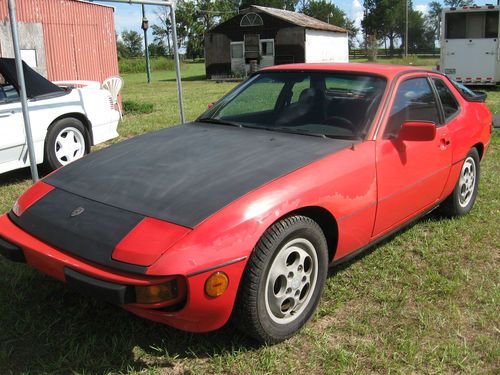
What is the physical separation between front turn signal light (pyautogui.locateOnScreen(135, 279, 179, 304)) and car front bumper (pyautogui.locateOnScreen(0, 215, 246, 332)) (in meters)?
0.03

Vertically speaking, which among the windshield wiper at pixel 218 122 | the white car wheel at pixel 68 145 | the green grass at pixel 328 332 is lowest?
the green grass at pixel 328 332

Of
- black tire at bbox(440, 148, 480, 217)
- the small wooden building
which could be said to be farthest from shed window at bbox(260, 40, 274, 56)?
black tire at bbox(440, 148, 480, 217)

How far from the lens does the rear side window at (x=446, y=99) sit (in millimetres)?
4219

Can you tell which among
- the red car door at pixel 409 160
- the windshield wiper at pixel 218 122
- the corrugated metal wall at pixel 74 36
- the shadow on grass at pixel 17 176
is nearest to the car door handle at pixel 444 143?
the red car door at pixel 409 160

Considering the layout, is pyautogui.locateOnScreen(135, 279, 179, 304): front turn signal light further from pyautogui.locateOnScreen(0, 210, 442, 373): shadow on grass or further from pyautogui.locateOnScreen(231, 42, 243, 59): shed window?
pyautogui.locateOnScreen(231, 42, 243, 59): shed window

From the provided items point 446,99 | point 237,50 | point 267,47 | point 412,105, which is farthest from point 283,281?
point 237,50

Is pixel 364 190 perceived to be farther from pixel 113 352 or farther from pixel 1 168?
pixel 1 168

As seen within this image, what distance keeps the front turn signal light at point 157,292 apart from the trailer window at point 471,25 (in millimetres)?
16358

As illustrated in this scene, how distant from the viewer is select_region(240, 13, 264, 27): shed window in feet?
104

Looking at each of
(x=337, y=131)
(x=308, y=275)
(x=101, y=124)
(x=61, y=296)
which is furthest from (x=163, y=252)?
(x=101, y=124)

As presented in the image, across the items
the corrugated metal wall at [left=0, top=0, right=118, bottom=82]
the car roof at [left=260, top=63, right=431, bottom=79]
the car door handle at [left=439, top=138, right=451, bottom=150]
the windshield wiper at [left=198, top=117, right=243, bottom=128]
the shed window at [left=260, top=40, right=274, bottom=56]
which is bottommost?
the car door handle at [left=439, top=138, right=451, bottom=150]

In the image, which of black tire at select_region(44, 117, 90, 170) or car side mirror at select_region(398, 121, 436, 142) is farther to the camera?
black tire at select_region(44, 117, 90, 170)

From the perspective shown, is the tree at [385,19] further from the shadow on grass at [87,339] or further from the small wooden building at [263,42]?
the shadow on grass at [87,339]

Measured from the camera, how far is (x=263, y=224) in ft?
8.12
